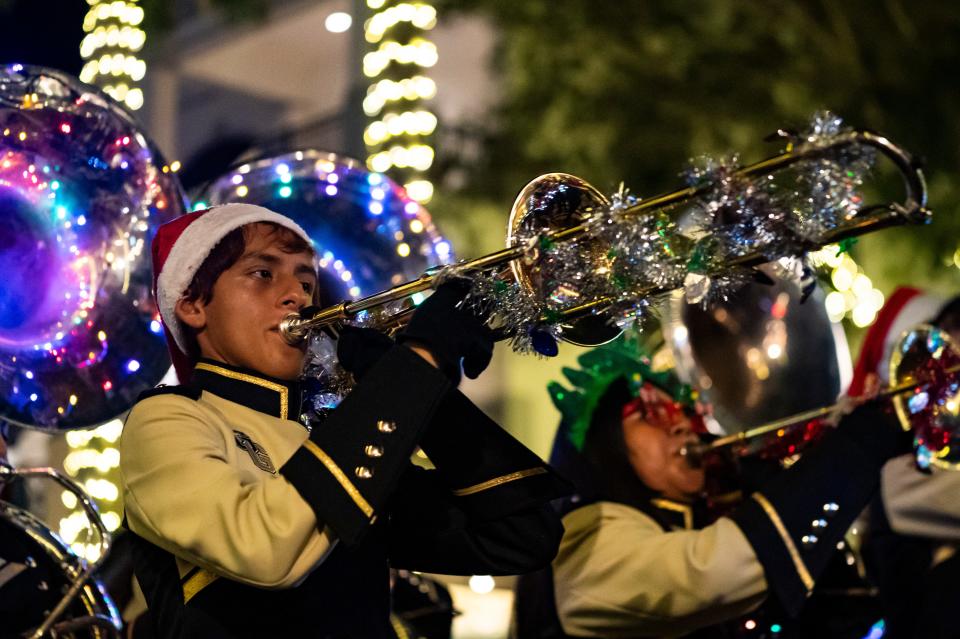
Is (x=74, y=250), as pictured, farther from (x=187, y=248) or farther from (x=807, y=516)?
(x=807, y=516)

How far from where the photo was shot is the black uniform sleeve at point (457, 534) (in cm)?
277

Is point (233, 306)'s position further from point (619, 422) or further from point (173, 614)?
point (619, 422)

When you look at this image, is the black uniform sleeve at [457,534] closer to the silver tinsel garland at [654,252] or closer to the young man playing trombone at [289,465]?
the young man playing trombone at [289,465]

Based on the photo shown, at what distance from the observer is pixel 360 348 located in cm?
258

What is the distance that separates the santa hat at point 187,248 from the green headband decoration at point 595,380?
1.32 meters

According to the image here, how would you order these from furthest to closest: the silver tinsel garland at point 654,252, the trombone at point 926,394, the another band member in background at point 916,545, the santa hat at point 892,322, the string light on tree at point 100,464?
1. the string light on tree at point 100,464
2. the santa hat at point 892,322
3. the another band member in background at point 916,545
4. the trombone at point 926,394
5. the silver tinsel garland at point 654,252

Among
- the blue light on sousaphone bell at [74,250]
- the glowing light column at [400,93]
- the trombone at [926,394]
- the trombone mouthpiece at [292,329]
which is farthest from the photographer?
the glowing light column at [400,93]

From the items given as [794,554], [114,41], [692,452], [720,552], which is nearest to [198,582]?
[720,552]

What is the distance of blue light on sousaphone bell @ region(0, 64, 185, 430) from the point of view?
3453mm

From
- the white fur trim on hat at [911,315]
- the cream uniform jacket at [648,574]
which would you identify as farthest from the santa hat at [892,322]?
the cream uniform jacket at [648,574]

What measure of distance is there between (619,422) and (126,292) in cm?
138

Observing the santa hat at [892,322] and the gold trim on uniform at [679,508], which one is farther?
the santa hat at [892,322]

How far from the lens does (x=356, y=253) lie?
443 centimetres

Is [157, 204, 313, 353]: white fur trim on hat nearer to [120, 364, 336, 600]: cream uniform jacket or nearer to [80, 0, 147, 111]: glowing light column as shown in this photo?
[120, 364, 336, 600]: cream uniform jacket
